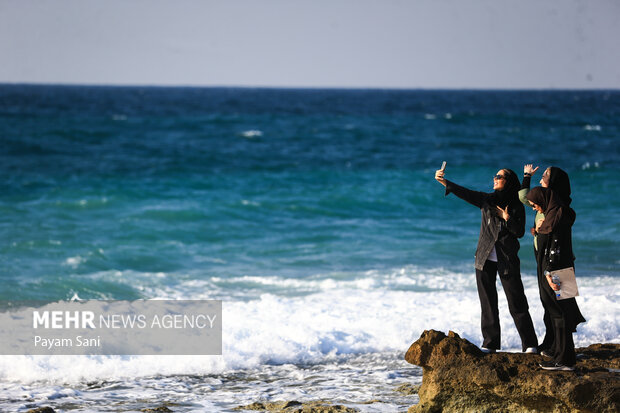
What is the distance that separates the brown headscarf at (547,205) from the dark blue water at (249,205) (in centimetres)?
613

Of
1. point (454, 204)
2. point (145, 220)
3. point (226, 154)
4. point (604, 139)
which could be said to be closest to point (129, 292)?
point (145, 220)

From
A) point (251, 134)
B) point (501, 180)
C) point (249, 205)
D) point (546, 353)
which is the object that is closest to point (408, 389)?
point (546, 353)

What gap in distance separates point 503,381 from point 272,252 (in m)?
8.96

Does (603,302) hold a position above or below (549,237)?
below

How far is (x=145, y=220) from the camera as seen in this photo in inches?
648

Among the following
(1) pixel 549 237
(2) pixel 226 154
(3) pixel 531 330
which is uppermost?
(2) pixel 226 154

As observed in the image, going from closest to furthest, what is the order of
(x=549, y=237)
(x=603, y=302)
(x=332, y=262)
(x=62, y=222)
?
1. (x=549, y=237)
2. (x=603, y=302)
3. (x=332, y=262)
4. (x=62, y=222)

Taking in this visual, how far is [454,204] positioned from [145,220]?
25.1 feet

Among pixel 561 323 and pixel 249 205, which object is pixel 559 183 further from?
pixel 249 205

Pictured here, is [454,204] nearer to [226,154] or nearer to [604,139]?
[226,154]

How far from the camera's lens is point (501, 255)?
5875 mm

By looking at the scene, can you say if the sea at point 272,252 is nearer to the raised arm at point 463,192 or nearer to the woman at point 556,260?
the woman at point 556,260

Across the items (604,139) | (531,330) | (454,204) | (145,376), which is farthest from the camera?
(604,139)

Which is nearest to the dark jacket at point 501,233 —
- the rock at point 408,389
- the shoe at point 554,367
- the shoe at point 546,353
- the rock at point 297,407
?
the shoe at point 546,353
